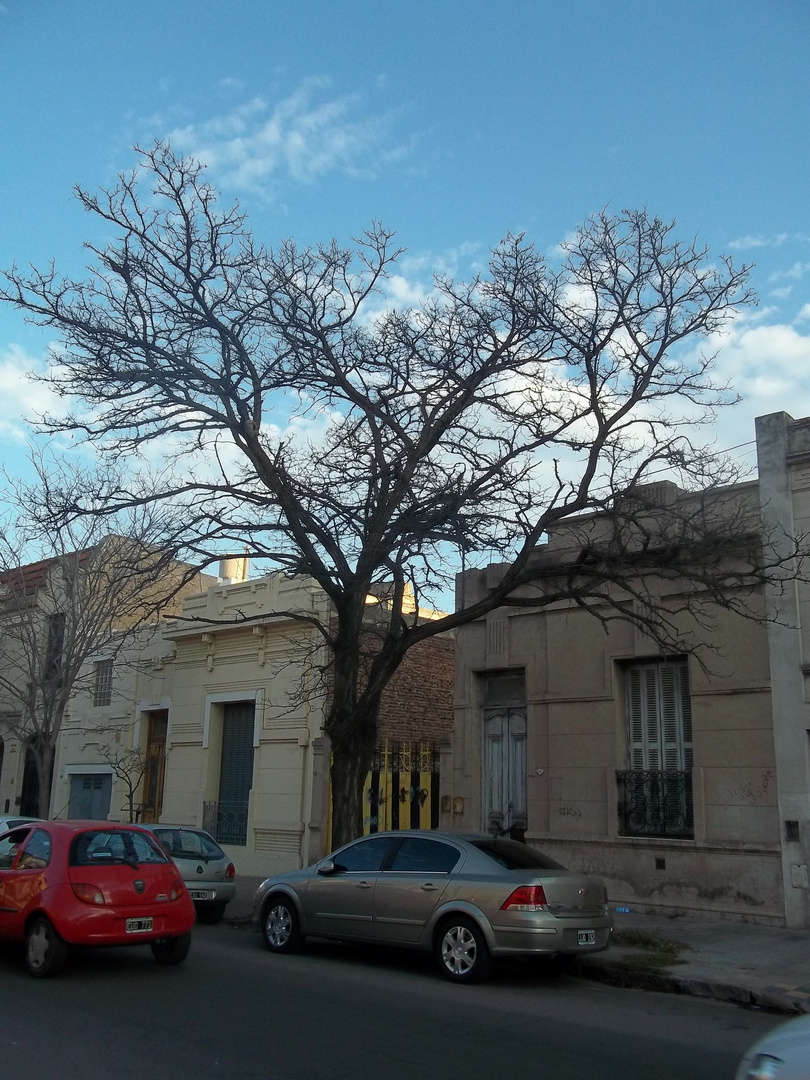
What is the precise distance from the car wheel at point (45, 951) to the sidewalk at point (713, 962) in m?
5.18

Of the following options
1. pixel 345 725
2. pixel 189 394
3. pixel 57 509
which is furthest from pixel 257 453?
pixel 345 725

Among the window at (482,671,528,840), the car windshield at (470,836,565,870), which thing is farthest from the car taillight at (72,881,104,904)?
the window at (482,671,528,840)

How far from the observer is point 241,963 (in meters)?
10.3

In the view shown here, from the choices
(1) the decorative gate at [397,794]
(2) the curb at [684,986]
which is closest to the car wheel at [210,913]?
(1) the decorative gate at [397,794]

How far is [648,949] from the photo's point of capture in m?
10.9

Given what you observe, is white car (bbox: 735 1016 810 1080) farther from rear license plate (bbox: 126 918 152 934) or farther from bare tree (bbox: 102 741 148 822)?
bare tree (bbox: 102 741 148 822)

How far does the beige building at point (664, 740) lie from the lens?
13328 mm

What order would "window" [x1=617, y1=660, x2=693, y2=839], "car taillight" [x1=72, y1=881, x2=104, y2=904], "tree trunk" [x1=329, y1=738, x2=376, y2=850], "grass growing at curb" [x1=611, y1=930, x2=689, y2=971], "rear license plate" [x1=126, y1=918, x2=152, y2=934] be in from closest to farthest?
1. "car taillight" [x1=72, y1=881, x2=104, y2=904]
2. "rear license plate" [x1=126, y1=918, x2=152, y2=934]
3. "grass growing at curb" [x1=611, y1=930, x2=689, y2=971]
4. "tree trunk" [x1=329, y1=738, x2=376, y2=850]
5. "window" [x1=617, y1=660, x2=693, y2=839]

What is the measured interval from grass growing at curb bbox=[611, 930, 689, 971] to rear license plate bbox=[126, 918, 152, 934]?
4.75 meters

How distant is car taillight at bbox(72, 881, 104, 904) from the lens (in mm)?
9047

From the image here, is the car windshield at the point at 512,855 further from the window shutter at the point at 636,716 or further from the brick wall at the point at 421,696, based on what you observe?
the brick wall at the point at 421,696

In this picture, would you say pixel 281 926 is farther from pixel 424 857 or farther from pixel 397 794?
pixel 397 794

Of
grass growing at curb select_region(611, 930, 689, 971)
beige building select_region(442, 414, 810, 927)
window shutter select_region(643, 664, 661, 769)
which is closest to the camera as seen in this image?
grass growing at curb select_region(611, 930, 689, 971)

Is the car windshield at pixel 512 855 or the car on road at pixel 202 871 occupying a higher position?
the car windshield at pixel 512 855
